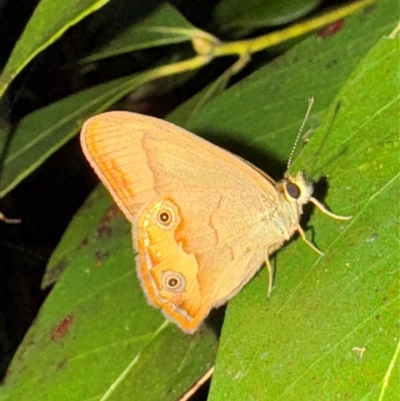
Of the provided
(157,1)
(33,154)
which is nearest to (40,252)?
(33,154)

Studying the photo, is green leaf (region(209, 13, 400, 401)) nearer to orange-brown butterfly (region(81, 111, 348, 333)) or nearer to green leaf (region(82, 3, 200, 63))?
orange-brown butterfly (region(81, 111, 348, 333))

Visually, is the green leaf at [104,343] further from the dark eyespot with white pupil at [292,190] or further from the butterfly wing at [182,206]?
the dark eyespot with white pupil at [292,190]

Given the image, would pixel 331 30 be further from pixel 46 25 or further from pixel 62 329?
pixel 62 329

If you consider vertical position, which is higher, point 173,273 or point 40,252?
point 173,273

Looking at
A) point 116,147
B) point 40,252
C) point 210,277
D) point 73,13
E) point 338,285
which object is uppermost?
point 73,13

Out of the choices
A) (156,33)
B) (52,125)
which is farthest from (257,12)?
(52,125)

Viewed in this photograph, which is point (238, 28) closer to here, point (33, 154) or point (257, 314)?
point (33, 154)
